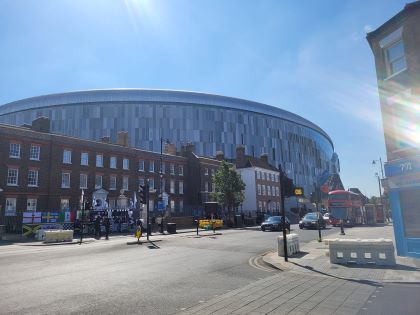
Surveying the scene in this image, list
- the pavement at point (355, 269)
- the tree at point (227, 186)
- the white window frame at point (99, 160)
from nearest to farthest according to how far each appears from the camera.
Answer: the pavement at point (355, 269), the white window frame at point (99, 160), the tree at point (227, 186)

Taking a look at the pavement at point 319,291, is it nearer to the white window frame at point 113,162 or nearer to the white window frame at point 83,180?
the white window frame at point 83,180

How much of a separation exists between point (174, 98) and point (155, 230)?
68.9 meters

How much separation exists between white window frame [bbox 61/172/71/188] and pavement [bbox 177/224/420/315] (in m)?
36.5

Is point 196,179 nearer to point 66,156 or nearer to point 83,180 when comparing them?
point 83,180

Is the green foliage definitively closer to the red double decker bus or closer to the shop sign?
the red double decker bus

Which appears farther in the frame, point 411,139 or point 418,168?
point 411,139

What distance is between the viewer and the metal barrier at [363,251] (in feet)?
42.2

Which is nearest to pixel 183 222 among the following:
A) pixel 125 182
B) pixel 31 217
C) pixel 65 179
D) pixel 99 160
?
pixel 125 182

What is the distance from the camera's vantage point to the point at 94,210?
4216 cm

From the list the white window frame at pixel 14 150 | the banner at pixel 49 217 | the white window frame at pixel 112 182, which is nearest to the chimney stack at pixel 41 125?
the white window frame at pixel 14 150

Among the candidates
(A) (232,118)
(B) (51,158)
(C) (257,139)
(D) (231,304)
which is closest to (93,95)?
(A) (232,118)

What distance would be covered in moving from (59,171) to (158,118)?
201 ft

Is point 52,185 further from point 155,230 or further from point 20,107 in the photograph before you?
point 20,107

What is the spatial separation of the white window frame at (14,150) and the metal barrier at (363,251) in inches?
1454
